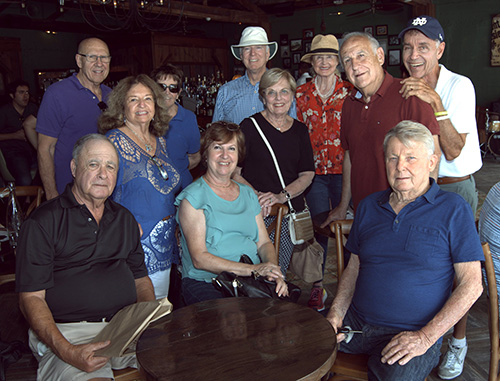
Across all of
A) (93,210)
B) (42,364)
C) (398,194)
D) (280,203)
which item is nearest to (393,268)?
(398,194)

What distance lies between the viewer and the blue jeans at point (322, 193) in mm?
3291

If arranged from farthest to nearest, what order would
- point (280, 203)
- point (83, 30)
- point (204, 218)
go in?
point (83, 30) < point (280, 203) < point (204, 218)

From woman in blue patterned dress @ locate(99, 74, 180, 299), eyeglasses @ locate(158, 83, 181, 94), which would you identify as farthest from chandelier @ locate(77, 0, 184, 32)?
woman in blue patterned dress @ locate(99, 74, 180, 299)

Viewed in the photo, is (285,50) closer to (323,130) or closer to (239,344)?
(323,130)

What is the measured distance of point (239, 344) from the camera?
1.53 metres

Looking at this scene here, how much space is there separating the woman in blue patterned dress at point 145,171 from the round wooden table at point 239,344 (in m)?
0.72

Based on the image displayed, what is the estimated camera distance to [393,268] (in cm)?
184

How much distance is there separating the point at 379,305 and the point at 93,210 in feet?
4.15

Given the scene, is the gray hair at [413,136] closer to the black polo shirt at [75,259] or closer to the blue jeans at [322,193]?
the black polo shirt at [75,259]

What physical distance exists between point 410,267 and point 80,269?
133 cm

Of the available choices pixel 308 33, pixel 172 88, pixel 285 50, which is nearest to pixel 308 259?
pixel 172 88

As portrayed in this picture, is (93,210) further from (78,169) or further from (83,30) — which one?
(83,30)

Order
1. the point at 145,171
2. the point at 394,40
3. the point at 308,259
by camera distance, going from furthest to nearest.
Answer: the point at 394,40 → the point at 308,259 → the point at 145,171

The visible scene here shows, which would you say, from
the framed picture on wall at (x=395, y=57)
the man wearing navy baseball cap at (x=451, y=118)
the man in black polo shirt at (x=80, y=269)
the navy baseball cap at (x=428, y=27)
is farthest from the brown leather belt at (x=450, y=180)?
the framed picture on wall at (x=395, y=57)
